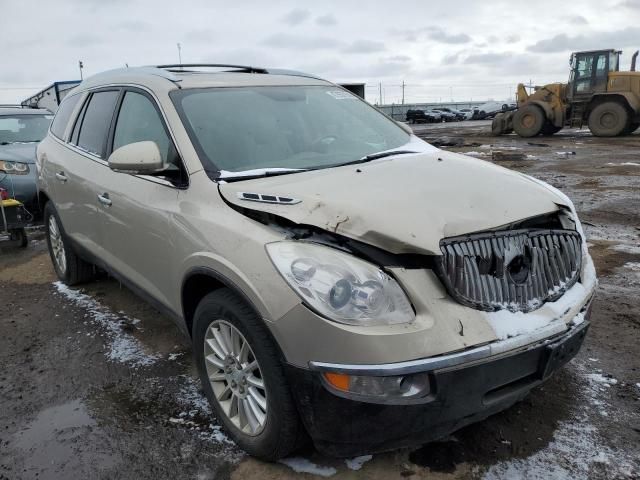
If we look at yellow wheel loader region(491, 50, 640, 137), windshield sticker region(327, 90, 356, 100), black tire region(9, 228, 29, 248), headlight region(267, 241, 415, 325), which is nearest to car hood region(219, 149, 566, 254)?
headlight region(267, 241, 415, 325)

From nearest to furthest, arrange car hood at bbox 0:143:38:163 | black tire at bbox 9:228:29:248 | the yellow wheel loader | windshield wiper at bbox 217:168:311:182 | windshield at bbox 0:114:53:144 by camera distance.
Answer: windshield wiper at bbox 217:168:311:182 → black tire at bbox 9:228:29:248 → car hood at bbox 0:143:38:163 → windshield at bbox 0:114:53:144 → the yellow wheel loader

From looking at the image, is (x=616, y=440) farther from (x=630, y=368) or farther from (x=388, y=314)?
(x=388, y=314)

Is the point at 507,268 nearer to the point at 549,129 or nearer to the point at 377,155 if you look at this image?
the point at 377,155

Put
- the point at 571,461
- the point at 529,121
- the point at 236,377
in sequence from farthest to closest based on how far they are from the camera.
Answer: the point at 529,121
the point at 236,377
the point at 571,461

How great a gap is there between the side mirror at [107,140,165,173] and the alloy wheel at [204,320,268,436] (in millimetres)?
885

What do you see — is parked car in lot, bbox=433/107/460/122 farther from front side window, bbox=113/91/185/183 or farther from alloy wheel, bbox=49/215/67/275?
front side window, bbox=113/91/185/183

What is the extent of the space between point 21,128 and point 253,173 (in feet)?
24.9

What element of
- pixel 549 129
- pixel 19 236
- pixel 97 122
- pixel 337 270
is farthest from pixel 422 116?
pixel 337 270

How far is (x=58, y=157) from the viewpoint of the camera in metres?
4.38

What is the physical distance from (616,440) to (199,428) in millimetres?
2001

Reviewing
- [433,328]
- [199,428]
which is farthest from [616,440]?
[199,428]

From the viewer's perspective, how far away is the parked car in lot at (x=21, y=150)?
7.14 m

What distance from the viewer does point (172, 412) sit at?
9.34 feet

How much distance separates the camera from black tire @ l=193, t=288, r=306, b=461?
2102mm
